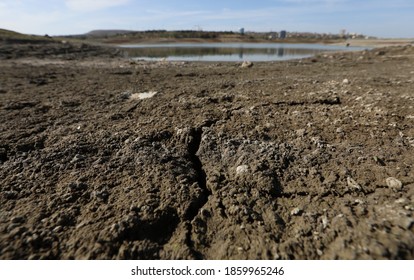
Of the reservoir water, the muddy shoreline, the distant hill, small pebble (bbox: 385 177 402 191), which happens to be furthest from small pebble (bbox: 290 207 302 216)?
the distant hill

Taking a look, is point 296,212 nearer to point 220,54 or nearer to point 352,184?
point 352,184

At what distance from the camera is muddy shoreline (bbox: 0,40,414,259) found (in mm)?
1865

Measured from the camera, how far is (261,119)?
12.3ft

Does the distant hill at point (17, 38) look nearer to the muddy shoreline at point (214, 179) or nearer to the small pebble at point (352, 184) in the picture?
the muddy shoreline at point (214, 179)

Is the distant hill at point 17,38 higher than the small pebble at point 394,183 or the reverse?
higher

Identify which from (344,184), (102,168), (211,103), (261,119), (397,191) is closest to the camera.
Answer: (397,191)

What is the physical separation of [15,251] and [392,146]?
3.46 metres

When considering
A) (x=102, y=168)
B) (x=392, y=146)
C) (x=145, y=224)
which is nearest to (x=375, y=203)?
(x=392, y=146)

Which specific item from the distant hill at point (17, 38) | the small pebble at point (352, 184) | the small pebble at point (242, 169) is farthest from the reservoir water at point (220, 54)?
the small pebble at point (352, 184)

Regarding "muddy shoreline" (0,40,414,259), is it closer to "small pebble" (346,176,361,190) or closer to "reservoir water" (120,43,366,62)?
"small pebble" (346,176,361,190)

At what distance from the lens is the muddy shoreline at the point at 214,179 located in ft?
6.12
